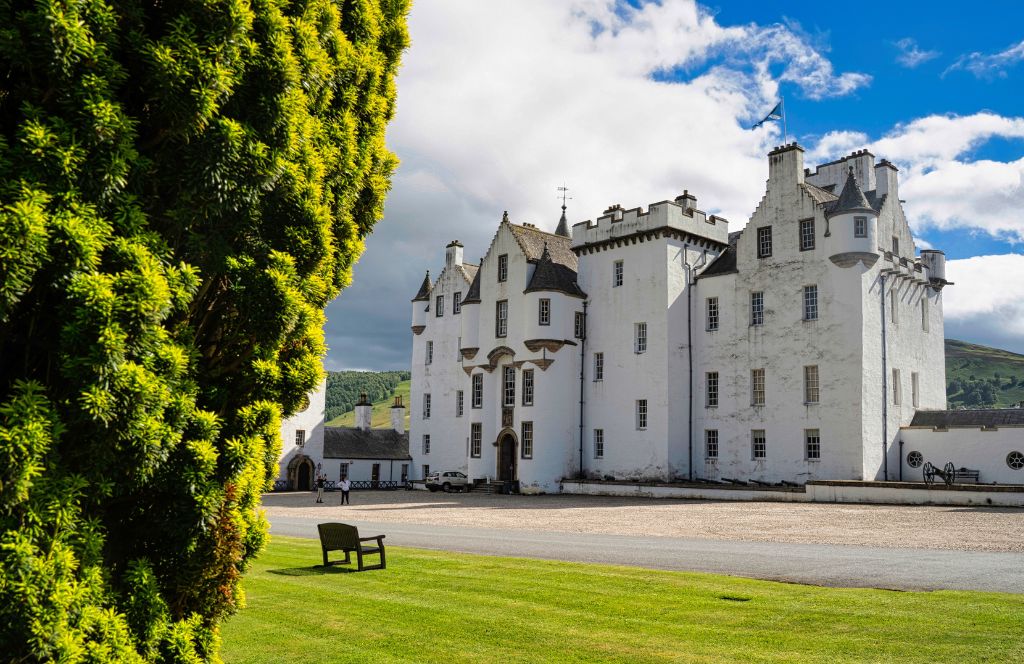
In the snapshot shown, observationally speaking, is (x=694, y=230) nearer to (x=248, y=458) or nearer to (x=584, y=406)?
(x=584, y=406)

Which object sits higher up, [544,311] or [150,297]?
[544,311]

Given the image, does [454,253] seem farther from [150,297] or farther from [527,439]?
[150,297]

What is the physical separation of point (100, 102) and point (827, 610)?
400 inches

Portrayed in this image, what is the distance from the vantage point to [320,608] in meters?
11.5

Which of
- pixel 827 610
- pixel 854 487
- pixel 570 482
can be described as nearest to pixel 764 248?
pixel 854 487

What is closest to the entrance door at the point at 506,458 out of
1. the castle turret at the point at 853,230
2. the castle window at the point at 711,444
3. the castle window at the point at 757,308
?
the castle window at the point at 711,444

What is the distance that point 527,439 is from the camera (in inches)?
1965

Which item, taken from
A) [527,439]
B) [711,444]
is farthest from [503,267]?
[711,444]

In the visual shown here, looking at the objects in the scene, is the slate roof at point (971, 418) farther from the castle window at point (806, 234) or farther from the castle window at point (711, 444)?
the castle window at point (806, 234)

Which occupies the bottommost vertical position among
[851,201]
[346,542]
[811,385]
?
[346,542]

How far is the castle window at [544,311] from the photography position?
49469mm

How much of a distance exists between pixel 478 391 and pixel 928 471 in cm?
2701

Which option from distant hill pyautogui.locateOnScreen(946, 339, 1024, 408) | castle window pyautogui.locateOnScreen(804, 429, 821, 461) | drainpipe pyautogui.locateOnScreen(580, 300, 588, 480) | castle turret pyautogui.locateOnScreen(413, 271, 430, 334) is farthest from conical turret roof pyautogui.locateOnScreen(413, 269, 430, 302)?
distant hill pyautogui.locateOnScreen(946, 339, 1024, 408)

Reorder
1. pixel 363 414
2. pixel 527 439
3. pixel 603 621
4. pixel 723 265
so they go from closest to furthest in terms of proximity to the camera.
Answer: pixel 603 621, pixel 723 265, pixel 527 439, pixel 363 414
